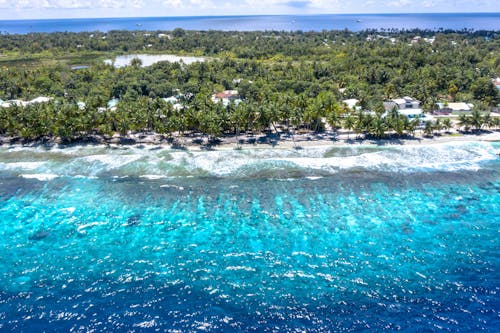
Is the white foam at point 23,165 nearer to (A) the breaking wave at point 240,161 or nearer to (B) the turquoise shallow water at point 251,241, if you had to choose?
(A) the breaking wave at point 240,161

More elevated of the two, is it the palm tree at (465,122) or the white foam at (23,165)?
the palm tree at (465,122)

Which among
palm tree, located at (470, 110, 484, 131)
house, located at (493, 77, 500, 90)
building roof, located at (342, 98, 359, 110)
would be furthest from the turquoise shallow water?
house, located at (493, 77, 500, 90)

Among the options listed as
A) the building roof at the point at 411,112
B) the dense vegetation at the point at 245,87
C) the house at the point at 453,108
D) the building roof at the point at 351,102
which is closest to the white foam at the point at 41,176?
the dense vegetation at the point at 245,87

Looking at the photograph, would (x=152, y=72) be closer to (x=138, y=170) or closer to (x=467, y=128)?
(x=138, y=170)

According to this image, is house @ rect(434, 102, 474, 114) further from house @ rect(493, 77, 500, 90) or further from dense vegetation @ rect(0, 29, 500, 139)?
house @ rect(493, 77, 500, 90)

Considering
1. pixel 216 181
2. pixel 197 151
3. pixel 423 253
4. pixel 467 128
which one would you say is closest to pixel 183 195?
pixel 216 181
